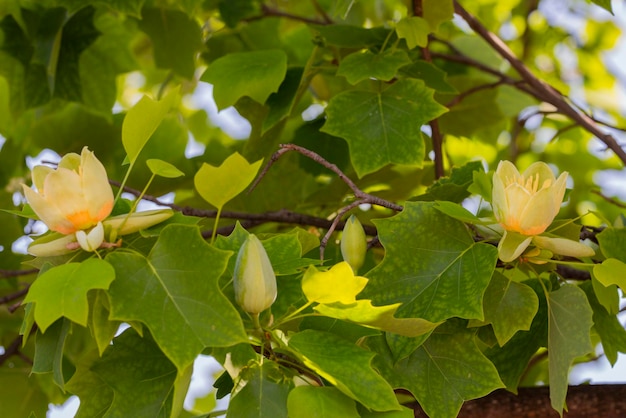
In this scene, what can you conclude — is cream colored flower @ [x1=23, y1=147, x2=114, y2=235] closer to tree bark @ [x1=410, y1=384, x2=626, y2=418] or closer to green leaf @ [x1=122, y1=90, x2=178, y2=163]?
green leaf @ [x1=122, y1=90, x2=178, y2=163]

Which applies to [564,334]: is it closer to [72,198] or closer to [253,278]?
[253,278]

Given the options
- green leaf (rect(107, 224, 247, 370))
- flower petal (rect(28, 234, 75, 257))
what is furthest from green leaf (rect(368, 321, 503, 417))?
flower petal (rect(28, 234, 75, 257))

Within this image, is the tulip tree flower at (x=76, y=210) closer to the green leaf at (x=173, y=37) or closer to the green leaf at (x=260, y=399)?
the green leaf at (x=260, y=399)

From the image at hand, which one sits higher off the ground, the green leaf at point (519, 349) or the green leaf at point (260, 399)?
the green leaf at point (260, 399)

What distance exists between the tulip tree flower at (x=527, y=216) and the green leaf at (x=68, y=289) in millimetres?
395

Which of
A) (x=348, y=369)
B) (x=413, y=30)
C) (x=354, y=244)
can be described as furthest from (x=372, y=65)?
(x=348, y=369)

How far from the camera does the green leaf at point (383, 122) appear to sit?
3.78ft

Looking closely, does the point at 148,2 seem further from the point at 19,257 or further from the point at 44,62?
the point at 19,257

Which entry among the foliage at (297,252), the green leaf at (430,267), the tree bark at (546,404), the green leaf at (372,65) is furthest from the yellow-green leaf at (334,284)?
the green leaf at (372,65)

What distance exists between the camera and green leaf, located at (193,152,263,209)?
0.82 metres

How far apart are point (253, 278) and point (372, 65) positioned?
0.54m

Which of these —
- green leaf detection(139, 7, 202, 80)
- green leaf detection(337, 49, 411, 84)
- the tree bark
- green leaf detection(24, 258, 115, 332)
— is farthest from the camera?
green leaf detection(139, 7, 202, 80)

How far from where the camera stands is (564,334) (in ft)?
2.92

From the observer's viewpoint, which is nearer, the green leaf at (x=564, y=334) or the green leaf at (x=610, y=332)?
the green leaf at (x=564, y=334)
